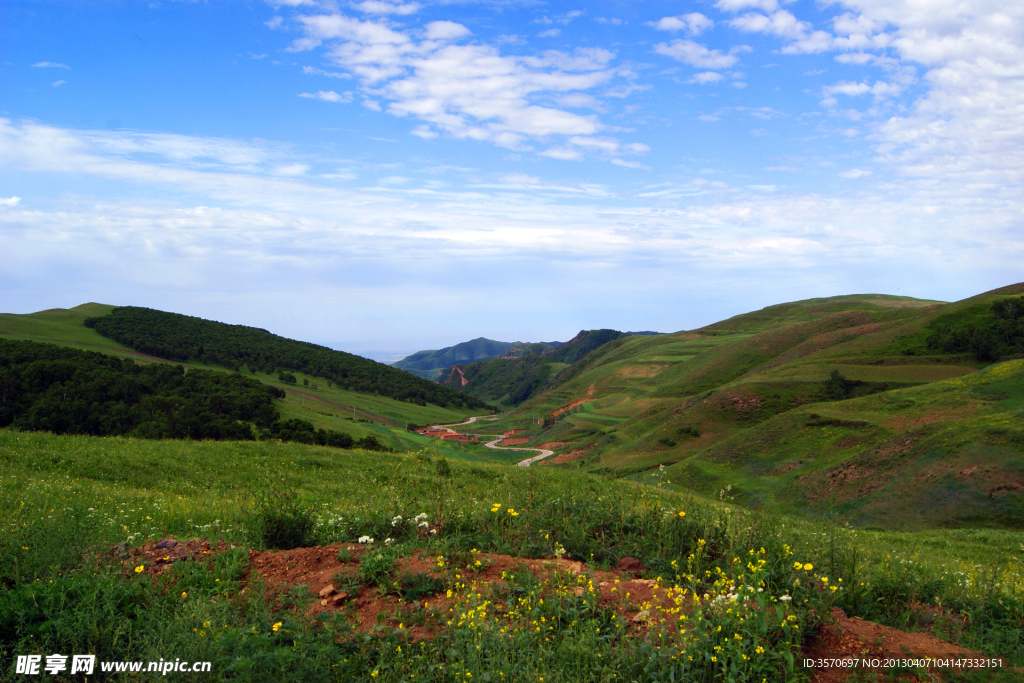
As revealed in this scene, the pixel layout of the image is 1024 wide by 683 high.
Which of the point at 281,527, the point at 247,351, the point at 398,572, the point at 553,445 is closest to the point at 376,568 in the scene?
the point at 398,572

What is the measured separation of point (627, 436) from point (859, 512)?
116 ft

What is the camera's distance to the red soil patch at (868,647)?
414 centimetres

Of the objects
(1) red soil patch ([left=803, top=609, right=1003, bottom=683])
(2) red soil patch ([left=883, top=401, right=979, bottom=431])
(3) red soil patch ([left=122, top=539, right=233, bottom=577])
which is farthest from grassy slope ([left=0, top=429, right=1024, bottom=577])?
(2) red soil patch ([left=883, top=401, right=979, bottom=431])

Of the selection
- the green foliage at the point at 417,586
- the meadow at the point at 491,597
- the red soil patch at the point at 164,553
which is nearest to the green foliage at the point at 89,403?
the red soil patch at the point at 164,553

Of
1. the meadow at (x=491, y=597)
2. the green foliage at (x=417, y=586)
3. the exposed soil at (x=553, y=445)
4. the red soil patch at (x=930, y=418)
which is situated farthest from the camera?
the exposed soil at (x=553, y=445)

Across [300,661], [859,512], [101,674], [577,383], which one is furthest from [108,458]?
[577,383]

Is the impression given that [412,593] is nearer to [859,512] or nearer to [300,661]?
[300,661]

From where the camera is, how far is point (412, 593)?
5105 mm

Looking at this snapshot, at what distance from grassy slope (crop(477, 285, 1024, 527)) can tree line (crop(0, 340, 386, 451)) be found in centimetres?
2878

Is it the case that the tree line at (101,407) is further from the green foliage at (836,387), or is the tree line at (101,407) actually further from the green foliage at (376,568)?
the green foliage at (836,387)

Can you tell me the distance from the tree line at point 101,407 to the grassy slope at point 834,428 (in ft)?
94.4

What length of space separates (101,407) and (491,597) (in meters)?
49.6

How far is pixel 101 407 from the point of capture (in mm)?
42688

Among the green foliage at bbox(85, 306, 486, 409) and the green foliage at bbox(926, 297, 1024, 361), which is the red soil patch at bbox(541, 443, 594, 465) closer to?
the green foliage at bbox(926, 297, 1024, 361)
